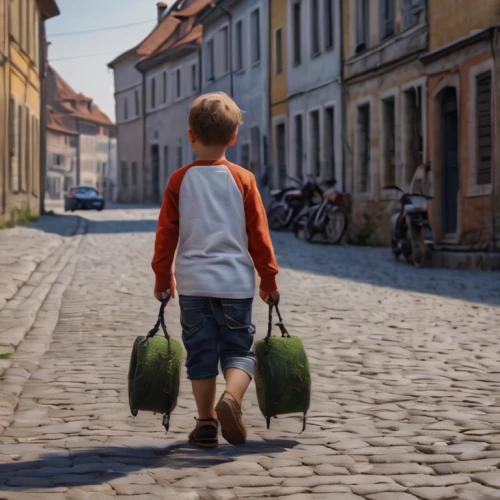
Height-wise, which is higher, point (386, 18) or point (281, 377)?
point (386, 18)

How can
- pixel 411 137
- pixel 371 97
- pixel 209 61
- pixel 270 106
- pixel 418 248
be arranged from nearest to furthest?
pixel 418 248 < pixel 411 137 < pixel 371 97 < pixel 270 106 < pixel 209 61

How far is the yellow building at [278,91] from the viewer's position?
32.5 meters

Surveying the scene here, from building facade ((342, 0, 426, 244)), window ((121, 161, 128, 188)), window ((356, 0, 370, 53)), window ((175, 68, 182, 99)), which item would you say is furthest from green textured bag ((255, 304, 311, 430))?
window ((121, 161, 128, 188))

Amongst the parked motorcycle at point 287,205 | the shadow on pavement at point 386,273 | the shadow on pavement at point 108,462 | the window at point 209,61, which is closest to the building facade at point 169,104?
the window at point 209,61

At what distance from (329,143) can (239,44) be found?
439 inches

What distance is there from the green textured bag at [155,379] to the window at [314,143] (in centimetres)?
2464

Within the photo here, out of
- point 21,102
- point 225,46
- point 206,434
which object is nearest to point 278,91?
point 21,102

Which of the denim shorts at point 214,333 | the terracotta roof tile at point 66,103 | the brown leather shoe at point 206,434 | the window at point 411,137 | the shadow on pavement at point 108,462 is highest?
the terracotta roof tile at point 66,103

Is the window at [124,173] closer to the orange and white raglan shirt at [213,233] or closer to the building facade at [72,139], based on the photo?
the building facade at [72,139]

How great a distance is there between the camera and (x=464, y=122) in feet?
60.5

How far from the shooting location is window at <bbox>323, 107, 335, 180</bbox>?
28125mm

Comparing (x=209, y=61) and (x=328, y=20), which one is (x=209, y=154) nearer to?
(x=328, y=20)

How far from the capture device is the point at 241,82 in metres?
38.0

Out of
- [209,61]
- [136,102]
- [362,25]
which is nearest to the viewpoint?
[362,25]
